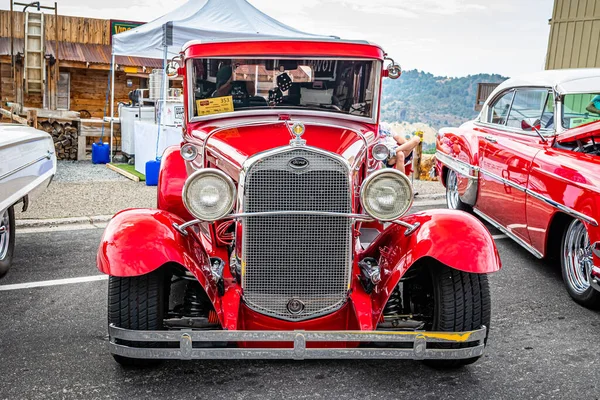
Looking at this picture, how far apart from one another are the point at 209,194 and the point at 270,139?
27.1 inches

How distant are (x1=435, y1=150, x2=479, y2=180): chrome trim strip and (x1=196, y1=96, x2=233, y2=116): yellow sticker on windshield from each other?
11.0 feet

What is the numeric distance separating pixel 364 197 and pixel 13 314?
2.64 meters

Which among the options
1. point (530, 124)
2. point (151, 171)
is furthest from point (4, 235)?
point (530, 124)

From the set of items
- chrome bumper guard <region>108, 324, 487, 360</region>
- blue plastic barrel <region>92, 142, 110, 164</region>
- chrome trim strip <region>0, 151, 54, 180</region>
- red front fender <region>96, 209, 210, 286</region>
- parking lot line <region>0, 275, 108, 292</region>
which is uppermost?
chrome trim strip <region>0, 151, 54, 180</region>

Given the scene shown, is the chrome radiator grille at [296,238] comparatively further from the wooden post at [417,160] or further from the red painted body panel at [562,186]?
the wooden post at [417,160]

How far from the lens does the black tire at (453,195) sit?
748 cm

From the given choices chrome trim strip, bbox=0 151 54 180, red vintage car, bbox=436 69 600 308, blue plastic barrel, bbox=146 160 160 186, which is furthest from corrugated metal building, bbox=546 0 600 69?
chrome trim strip, bbox=0 151 54 180

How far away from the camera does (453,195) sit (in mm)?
7742

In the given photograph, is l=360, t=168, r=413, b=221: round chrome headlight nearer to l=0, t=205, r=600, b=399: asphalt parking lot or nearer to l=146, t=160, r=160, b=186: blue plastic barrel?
l=0, t=205, r=600, b=399: asphalt parking lot

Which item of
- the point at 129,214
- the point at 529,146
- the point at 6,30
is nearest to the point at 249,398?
the point at 129,214

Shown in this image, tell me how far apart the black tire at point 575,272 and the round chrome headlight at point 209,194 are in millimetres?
2877

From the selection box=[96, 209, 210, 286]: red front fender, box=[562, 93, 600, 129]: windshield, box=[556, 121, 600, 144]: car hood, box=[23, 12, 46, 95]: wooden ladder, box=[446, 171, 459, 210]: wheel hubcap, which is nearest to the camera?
box=[96, 209, 210, 286]: red front fender

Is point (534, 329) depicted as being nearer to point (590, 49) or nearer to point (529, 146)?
point (529, 146)

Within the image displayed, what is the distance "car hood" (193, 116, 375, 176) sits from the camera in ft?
11.3
